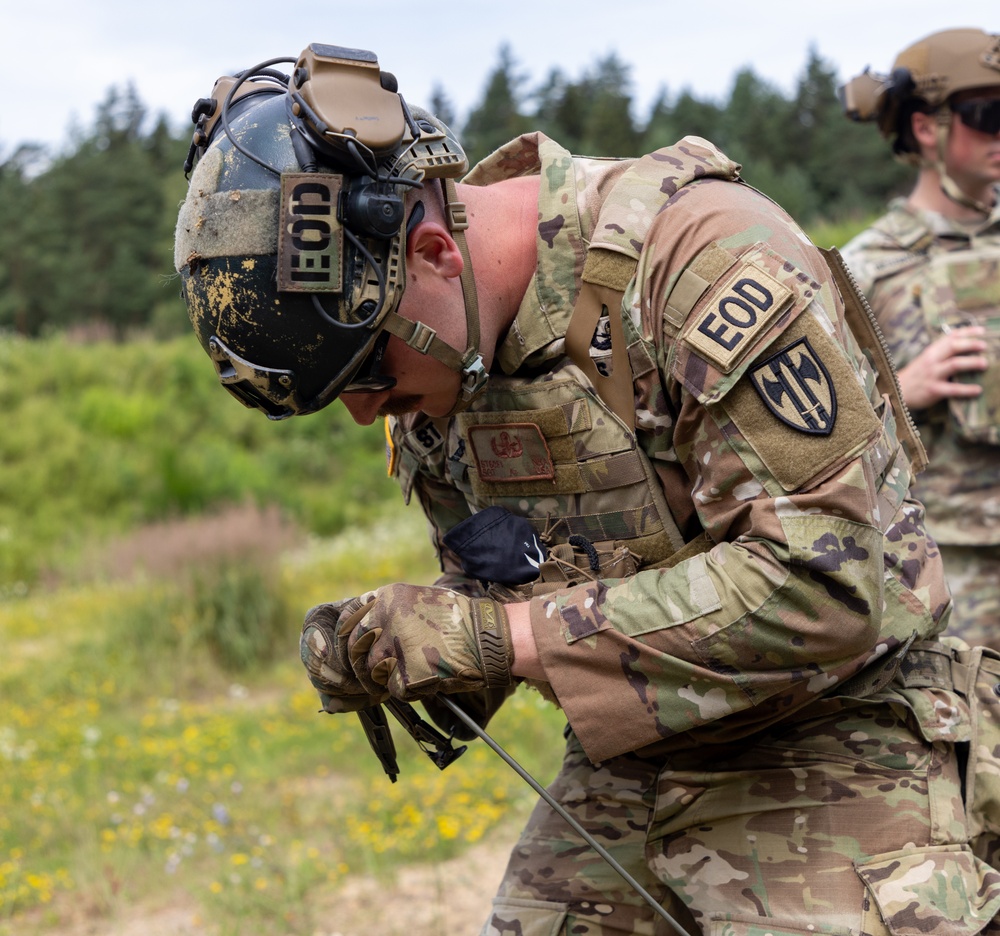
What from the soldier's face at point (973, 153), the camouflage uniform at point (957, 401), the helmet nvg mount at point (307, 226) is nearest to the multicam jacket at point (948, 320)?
the camouflage uniform at point (957, 401)

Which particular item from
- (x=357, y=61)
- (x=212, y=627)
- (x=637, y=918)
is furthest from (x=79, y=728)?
(x=357, y=61)

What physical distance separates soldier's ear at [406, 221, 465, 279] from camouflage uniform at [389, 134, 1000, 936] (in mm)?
169

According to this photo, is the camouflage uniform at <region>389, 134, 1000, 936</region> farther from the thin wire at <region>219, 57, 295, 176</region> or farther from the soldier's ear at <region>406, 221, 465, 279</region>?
the thin wire at <region>219, 57, 295, 176</region>

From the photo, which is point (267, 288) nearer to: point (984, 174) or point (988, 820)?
point (988, 820)

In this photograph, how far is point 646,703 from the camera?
1.99 meters

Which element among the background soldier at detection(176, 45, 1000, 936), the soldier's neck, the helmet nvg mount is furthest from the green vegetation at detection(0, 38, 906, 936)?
the soldier's neck

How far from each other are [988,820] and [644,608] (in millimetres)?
871

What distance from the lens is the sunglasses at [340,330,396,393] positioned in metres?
2.16

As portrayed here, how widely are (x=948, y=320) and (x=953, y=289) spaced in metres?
0.13

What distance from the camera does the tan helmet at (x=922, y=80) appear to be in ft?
14.3

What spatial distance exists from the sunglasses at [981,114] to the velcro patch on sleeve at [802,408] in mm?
3039

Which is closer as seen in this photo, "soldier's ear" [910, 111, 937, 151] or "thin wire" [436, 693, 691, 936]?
"thin wire" [436, 693, 691, 936]

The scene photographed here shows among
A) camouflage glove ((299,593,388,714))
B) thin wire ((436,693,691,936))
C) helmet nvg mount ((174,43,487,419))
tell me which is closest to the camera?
helmet nvg mount ((174,43,487,419))

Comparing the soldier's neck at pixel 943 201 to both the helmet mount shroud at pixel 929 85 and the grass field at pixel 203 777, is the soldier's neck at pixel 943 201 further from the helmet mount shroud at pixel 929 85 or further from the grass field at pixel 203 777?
the grass field at pixel 203 777
